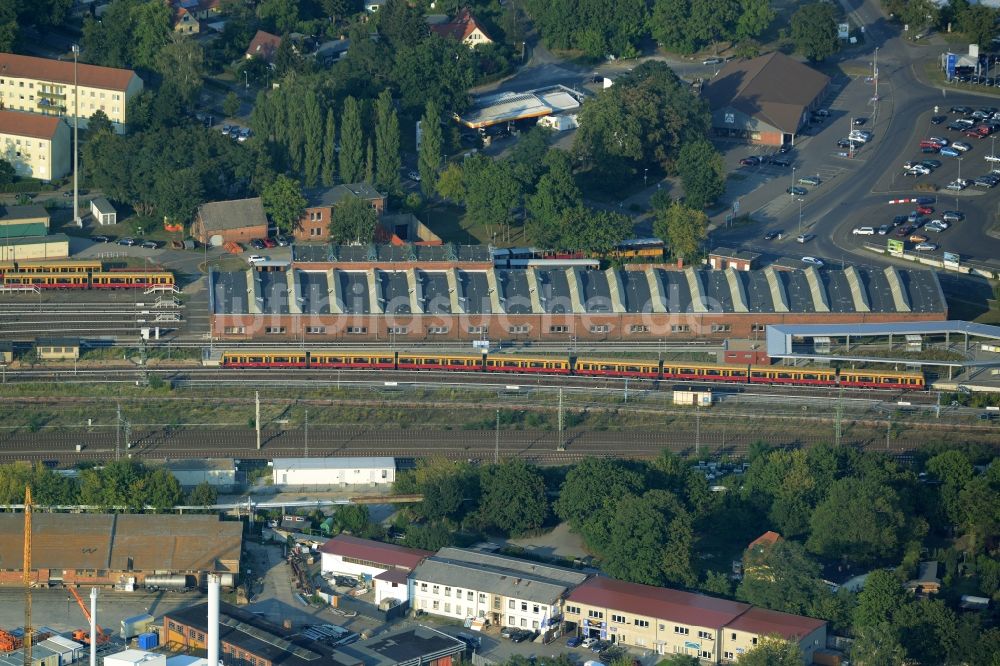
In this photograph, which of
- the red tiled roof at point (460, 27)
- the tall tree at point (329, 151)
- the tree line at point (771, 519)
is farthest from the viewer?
the red tiled roof at point (460, 27)

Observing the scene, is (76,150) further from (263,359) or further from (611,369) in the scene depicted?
(611,369)

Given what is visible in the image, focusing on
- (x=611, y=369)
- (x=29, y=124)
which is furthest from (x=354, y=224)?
(x=29, y=124)

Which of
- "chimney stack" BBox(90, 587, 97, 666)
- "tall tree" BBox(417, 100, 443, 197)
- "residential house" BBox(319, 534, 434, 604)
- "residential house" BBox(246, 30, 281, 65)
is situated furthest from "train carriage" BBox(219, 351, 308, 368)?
"residential house" BBox(246, 30, 281, 65)

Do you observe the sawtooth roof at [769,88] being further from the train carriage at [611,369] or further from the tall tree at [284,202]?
the train carriage at [611,369]

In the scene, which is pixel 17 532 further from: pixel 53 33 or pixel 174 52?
pixel 53 33

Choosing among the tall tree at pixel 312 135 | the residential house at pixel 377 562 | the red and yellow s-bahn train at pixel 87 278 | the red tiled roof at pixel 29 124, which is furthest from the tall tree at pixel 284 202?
the residential house at pixel 377 562
